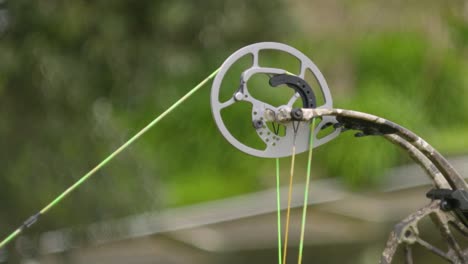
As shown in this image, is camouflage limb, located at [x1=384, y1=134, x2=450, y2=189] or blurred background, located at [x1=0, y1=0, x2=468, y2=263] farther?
blurred background, located at [x1=0, y1=0, x2=468, y2=263]

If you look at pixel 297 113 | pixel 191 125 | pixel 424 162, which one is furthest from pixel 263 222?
pixel 297 113

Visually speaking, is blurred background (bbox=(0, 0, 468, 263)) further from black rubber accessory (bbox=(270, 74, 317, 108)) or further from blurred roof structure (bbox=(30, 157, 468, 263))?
black rubber accessory (bbox=(270, 74, 317, 108))

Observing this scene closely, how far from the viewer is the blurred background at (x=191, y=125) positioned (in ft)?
14.4

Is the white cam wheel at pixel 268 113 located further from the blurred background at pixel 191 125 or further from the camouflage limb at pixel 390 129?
the blurred background at pixel 191 125

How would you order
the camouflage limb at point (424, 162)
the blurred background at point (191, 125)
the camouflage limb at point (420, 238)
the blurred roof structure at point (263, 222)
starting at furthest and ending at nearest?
the blurred roof structure at point (263, 222) → the blurred background at point (191, 125) → the camouflage limb at point (424, 162) → the camouflage limb at point (420, 238)

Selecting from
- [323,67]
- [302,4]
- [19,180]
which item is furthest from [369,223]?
[19,180]

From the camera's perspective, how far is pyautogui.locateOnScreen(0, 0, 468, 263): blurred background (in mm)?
4402

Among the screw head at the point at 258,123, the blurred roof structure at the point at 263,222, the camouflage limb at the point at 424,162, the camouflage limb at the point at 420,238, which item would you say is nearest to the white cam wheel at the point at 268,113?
the screw head at the point at 258,123

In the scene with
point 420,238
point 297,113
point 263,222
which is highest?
point 263,222

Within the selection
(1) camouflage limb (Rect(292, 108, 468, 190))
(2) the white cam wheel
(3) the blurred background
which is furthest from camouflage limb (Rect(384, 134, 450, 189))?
(3) the blurred background

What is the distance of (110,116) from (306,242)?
2.29 metres

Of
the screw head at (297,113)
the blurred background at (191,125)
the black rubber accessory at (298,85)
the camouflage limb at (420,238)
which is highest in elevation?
the blurred background at (191,125)

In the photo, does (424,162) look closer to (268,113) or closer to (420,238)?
(420,238)

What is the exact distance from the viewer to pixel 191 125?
7.36 metres
